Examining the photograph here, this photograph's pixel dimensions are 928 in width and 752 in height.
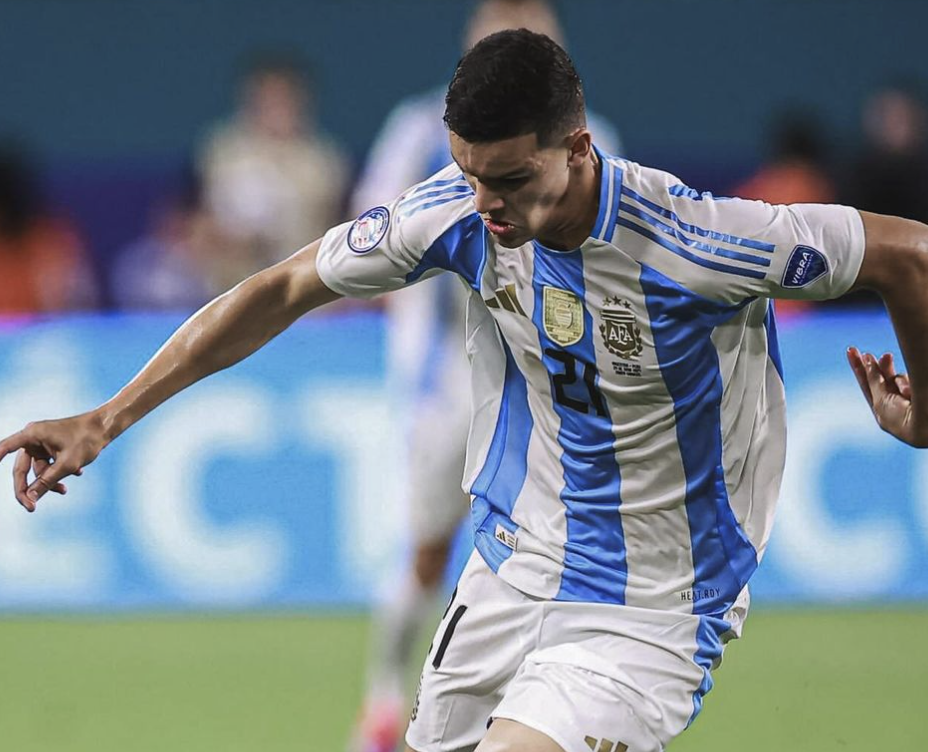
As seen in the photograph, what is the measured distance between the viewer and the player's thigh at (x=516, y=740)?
346 centimetres

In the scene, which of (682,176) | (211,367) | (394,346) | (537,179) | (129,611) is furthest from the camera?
(682,176)

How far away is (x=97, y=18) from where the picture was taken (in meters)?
14.2

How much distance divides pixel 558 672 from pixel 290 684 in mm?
3175

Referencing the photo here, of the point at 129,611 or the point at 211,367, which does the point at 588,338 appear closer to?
the point at 211,367

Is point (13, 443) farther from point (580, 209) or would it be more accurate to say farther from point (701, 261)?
point (701, 261)

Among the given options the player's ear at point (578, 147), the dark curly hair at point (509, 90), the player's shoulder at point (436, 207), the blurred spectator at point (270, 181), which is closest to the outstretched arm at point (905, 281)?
the player's ear at point (578, 147)

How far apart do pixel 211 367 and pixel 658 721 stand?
1197 mm

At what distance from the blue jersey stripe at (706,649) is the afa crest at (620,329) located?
600mm

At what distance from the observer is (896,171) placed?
10.8m

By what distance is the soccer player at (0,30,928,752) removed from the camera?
138 inches

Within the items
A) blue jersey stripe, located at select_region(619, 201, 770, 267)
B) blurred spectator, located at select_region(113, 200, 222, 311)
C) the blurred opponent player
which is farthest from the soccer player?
blurred spectator, located at select_region(113, 200, 222, 311)

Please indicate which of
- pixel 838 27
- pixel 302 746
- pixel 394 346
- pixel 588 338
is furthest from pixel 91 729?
pixel 838 27

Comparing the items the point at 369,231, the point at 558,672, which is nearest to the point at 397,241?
the point at 369,231

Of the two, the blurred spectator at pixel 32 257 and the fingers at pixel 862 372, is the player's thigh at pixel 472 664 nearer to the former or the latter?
the fingers at pixel 862 372
